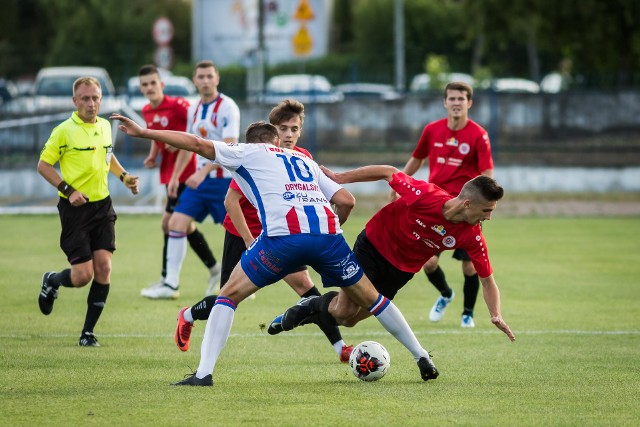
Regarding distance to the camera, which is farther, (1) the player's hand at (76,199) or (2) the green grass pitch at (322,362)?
(1) the player's hand at (76,199)

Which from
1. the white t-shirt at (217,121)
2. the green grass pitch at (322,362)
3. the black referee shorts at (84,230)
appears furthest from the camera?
the white t-shirt at (217,121)

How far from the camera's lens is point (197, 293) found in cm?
1252

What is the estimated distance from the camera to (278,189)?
7270 mm

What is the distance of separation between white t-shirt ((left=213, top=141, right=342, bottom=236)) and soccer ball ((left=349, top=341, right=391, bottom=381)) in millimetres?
944

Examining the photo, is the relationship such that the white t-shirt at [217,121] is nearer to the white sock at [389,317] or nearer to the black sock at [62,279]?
the black sock at [62,279]

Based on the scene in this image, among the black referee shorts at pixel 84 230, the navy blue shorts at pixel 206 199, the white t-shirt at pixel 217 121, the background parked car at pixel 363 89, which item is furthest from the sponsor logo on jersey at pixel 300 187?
the background parked car at pixel 363 89

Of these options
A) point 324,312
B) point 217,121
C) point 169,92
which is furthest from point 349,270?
point 169,92

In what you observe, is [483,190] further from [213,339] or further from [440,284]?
[440,284]

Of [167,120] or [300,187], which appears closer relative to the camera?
[300,187]

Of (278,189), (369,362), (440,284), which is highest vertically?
(278,189)

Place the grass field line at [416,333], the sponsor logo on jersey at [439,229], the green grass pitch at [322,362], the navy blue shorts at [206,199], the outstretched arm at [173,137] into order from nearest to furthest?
the green grass pitch at [322,362]
the outstretched arm at [173,137]
the sponsor logo on jersey at [439,229]
the grass field line at [416,333]
the navy blue shorts at [206,199]

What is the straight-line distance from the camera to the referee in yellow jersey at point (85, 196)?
905 cm

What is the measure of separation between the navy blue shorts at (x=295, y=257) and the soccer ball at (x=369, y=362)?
63 cm

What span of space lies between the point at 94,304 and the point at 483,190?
3520 millimetres
